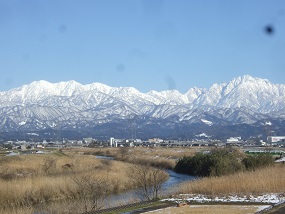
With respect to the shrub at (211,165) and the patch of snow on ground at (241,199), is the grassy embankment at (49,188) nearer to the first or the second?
the patch of snow on ground at (241,199)

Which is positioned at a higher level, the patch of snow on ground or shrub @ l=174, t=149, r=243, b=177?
shrub @ l=174, t=149, r=243, b=177

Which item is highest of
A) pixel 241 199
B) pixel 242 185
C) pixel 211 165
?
pixel 211 165

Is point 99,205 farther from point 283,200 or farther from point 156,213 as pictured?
point 283,200

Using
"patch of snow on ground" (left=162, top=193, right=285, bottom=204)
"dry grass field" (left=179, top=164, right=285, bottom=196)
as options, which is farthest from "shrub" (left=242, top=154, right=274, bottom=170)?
"patch of snow on ground" (left=162, top=193, right=285, bottom=204)

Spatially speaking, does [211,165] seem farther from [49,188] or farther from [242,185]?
[242,185]

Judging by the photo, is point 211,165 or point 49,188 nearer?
point 49,188

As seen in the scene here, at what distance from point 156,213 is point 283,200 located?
630cm

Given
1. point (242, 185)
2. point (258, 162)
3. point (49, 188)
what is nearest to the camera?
point (242, 185)

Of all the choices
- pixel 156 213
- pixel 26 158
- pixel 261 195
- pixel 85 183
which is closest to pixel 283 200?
pixel 261 195

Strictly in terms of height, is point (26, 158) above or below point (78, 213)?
above

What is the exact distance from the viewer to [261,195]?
23.6 meters

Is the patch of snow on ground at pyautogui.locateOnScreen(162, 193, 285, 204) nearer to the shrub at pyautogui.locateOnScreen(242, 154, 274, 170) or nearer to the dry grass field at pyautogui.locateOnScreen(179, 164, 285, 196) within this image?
the dry grass field at pyautogui.locateOnScreen(179, 164, 285, 196)

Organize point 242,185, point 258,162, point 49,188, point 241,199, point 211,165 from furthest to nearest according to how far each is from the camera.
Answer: point 211,165, point 258,162, point 49,188, point 242,185, point 241,199

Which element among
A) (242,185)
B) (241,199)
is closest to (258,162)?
(242,185)
